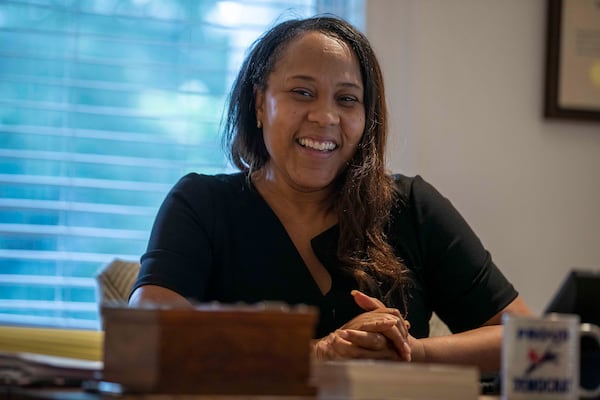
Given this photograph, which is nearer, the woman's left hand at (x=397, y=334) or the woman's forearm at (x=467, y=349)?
the woman's left hand at (x=397, y=334)

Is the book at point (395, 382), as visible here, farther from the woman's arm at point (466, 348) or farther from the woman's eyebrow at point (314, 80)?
the woman's eyebrow at point (314, 80)

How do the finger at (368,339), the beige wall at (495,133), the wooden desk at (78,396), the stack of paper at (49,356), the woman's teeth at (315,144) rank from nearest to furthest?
1. the wooden desk at (78,396)
2. the stack of paper at (49,356)
3. the finger at (368,339)
4. the woman's teeth at (315,144)
5. the beige wall at (495,133)

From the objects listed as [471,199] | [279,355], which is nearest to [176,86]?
[471,199]

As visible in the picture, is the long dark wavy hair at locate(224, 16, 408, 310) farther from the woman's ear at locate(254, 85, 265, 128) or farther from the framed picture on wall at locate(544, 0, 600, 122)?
the framed picture on wall at locate(544, 0, 600, 122)

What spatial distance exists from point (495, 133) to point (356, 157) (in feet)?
3.76

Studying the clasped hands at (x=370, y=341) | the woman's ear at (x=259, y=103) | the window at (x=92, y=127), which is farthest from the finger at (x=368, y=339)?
the window at (x=92, y=127)

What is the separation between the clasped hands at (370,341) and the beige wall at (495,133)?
4.69 ft

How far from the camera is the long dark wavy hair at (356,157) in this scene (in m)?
2.02

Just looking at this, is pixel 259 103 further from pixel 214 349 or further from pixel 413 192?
pixel 214 349

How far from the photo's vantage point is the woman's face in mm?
2061

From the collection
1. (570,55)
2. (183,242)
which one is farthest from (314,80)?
(570,55)

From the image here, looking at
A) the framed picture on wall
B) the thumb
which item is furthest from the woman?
the framed picture on wall

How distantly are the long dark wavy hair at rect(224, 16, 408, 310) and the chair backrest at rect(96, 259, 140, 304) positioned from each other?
37 cm

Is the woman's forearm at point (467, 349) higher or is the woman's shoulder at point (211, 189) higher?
the woman's shoulder at point (211, 189)
